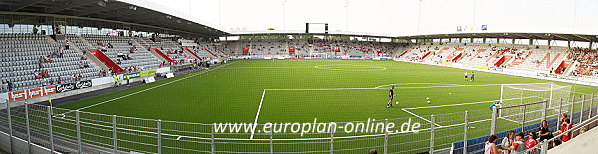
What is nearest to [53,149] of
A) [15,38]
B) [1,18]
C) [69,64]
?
[69,64]

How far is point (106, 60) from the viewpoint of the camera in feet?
74.0

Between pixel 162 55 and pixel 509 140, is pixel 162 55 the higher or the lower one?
the higher one

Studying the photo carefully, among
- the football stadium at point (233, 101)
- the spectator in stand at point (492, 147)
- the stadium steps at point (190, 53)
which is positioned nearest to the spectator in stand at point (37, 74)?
the football stadium at point (233, 101)

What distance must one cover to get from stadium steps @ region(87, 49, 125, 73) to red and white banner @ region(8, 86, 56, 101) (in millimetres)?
7101

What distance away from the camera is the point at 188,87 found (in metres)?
19.5

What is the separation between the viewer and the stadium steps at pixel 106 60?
2205cm

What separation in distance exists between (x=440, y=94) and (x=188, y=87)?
15.2 metres

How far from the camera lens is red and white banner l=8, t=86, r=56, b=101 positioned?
1322 cm

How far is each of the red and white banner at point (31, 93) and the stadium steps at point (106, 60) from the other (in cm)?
710

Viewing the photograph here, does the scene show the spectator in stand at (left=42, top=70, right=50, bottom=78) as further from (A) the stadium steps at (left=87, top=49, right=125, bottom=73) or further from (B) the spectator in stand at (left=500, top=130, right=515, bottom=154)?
(B) the spectator in stand at (left=500, top=130, right=515, bottom=154)

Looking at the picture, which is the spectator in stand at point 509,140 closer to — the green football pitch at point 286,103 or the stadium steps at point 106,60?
the green football pitch at point 286,103

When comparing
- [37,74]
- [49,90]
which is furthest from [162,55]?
[49,90]

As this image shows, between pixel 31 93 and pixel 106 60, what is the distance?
9.11 m

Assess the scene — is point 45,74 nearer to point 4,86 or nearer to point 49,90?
point 49,90
